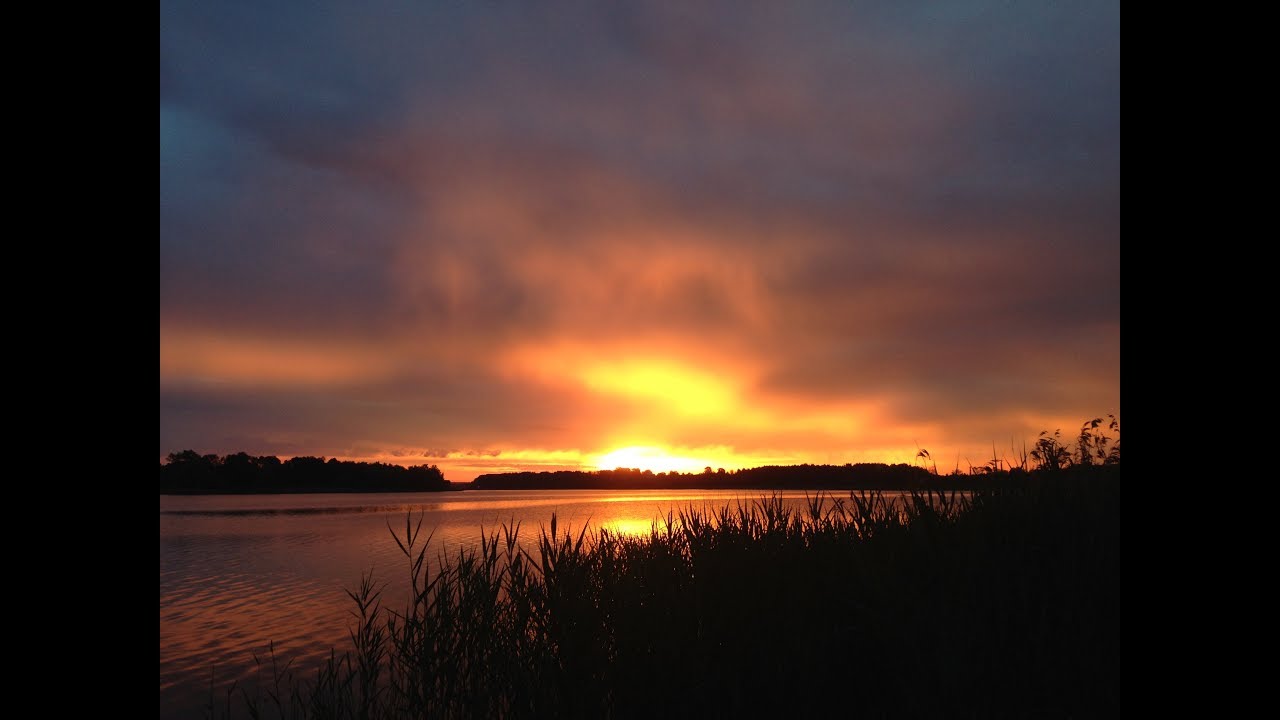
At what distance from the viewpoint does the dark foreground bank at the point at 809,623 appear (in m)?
6.44

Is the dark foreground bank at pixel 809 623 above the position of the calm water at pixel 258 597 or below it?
above

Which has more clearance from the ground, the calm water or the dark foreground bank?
the dark foreground bank

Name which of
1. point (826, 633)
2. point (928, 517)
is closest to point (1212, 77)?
point (826, 633)

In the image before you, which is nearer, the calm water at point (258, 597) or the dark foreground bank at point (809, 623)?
the dark foreground bank at point (809, 623)

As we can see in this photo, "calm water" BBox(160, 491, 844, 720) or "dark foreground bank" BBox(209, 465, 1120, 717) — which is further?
"calm water" BBox(160, 491, 844, 720)

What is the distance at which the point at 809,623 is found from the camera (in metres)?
8.22

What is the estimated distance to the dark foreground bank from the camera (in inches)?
254

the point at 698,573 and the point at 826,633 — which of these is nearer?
the point at 826,633

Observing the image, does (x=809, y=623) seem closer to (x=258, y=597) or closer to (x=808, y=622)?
(x=808, y=622)

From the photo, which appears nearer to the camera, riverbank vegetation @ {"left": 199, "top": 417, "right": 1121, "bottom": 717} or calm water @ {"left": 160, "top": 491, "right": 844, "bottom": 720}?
riverbank vegetation @ {"left": 199, "top": 417, "right": 1121, "bottom": 717}
